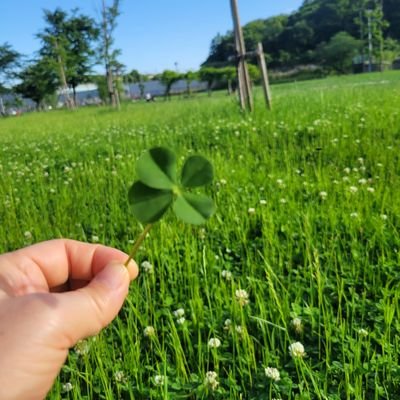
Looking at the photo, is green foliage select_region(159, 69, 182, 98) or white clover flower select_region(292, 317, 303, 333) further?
green foliage select_region(159, 69, 182, 98)

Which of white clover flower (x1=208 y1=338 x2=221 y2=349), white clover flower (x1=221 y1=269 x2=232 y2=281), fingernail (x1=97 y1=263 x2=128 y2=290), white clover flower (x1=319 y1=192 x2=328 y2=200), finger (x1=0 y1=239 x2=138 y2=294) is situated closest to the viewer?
fingernail (x1=97 y1=263 x2=128 y2=290)

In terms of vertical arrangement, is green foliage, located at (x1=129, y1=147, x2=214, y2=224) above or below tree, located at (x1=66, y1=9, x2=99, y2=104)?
below

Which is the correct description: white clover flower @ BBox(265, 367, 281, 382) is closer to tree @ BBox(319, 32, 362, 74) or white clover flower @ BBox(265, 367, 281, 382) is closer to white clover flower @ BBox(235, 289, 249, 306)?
white clover flower @ BBox(235, 289, 249, 306)

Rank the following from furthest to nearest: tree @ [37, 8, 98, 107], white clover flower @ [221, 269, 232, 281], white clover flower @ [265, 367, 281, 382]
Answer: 1. tree @ [37, 8, 98, 107]
2. white clover flower @ [221, 269, 232, 281]
3. white clover flower @ [265, 367, 281, 382]

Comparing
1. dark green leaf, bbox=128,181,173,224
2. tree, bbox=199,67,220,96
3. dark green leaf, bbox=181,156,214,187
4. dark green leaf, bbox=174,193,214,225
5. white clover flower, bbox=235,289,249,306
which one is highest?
tree, bbox=199,67,220,96

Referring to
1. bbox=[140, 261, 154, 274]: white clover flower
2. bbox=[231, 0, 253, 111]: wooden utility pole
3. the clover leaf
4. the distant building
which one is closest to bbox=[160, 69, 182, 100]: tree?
the distant building

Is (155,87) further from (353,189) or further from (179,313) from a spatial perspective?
(179,313)

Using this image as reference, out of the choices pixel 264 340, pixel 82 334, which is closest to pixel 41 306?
pixel 82 334
